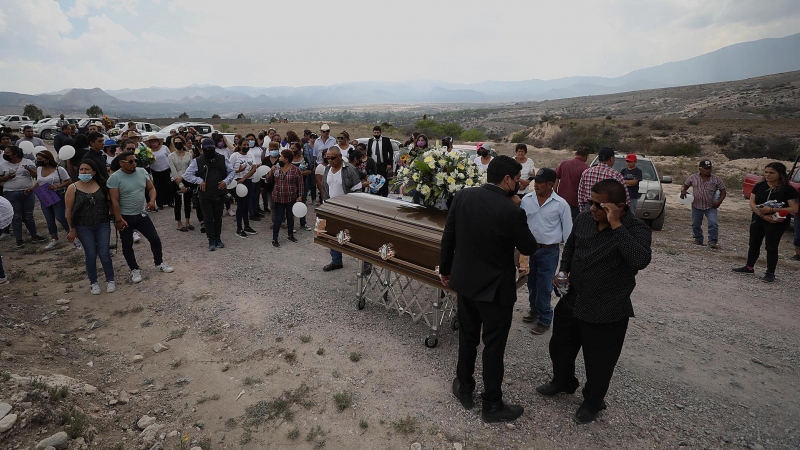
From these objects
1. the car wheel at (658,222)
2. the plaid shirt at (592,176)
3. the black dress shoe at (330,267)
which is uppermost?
the plaid shirt at (592,176)

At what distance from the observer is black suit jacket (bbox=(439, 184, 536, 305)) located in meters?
3.01

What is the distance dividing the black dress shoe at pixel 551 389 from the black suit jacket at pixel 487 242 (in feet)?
3.54

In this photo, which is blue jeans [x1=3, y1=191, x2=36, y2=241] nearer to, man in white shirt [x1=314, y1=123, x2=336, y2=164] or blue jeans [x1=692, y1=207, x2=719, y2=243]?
man in white shirt [x1=314, y1=123, x2=336, y2=164]

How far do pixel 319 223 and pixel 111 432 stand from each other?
9.63 feet

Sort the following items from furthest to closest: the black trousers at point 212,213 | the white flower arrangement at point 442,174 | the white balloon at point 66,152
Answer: the white balloon at point 66,152
the black trousers at point 212,213
the white flower arrangement at point 442,174

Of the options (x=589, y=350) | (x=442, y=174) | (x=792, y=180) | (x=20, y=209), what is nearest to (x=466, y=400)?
(x=589, y=350)

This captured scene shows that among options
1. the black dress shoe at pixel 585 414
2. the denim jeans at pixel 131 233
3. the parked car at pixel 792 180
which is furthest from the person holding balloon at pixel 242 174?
the parked car at pixel 792 180

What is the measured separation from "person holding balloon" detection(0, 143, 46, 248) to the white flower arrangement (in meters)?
6.89

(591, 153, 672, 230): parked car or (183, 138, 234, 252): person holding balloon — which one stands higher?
(183, 138, 234, 252): person holding balloon

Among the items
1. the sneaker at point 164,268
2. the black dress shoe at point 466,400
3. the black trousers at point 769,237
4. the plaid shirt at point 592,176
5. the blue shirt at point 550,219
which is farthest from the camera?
the sneaker at point 164,268

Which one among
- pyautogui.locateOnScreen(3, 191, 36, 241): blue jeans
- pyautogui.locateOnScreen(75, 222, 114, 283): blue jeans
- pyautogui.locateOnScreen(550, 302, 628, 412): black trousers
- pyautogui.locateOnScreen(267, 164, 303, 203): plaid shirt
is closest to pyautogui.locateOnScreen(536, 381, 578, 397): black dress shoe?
pyautogui.locateOnScreen(550, 302, 628, 412): black trousers

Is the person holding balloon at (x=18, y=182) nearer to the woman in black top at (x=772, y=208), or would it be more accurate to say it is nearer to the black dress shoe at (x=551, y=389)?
the black dress shoe at (x=551, y=389)

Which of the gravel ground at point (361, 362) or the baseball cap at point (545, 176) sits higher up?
the baseball cap at point (545, 176)

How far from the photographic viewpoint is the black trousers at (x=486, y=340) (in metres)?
3.20
